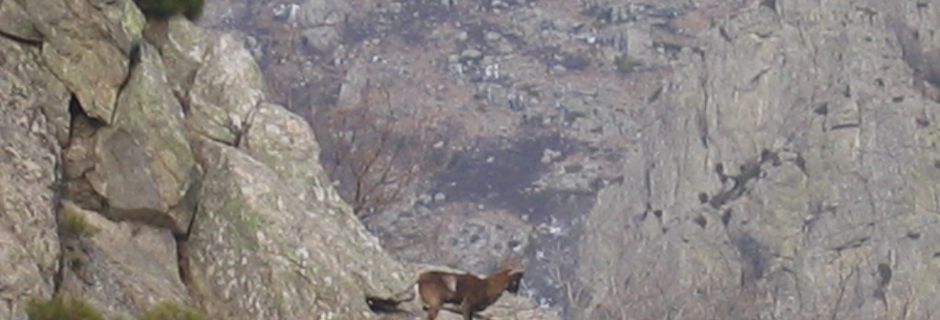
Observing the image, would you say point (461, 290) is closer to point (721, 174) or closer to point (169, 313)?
point (169, 313)

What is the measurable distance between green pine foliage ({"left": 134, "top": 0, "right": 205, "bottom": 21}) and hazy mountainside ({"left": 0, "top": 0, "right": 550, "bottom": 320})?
16 centimetres

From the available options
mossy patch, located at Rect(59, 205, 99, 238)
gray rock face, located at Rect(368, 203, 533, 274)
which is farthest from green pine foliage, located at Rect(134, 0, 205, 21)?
gray rock face, located at Rect(368, 203, 533, 274)

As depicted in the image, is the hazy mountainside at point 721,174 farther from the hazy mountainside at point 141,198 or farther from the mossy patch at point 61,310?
the mossy patch at point 61,310

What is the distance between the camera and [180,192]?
9766 millimetres

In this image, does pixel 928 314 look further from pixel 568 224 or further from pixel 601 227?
pixel 568 224

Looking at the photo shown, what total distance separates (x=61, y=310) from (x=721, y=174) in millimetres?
63132

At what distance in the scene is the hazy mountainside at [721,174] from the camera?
5953 cm

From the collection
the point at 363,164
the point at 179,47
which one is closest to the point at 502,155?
the point at 363,164

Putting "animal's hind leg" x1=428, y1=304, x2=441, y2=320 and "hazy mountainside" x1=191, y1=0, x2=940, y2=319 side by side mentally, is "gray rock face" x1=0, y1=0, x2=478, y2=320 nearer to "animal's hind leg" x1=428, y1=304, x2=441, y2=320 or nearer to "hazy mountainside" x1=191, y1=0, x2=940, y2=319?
"animal's hind leg" x1=428, y1=304, x2=441, y2=320

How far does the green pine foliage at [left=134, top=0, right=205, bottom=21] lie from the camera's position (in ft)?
36.6

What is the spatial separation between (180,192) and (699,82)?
6779 cm

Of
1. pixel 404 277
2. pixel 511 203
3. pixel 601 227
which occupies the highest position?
pixel 404 277

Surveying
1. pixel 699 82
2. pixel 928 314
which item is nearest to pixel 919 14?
pixel 699 82

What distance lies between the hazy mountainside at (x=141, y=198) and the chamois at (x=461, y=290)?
0.39 m
